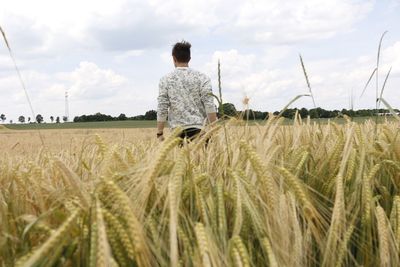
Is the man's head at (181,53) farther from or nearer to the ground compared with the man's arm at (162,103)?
farther from the ground

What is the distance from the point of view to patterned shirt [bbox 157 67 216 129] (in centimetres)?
479

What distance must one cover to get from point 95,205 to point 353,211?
70 cm

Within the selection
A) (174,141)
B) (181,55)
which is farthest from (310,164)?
(181,55)

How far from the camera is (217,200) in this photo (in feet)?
3.52

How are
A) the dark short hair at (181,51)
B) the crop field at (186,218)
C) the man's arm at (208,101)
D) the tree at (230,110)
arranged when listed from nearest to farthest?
the crop field at (186,218)
the tree at (230,110)
the man's arm at (208,101)
the dark short hair at (181,51)

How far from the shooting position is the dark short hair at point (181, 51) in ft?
16.0

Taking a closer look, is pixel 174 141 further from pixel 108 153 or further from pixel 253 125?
pixel 253 125

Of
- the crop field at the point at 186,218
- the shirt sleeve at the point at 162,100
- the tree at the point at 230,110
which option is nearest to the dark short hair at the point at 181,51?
the shirt sleeve at the point at 162,100

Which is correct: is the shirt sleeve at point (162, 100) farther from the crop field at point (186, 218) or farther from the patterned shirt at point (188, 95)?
the crop field at point (186, 218)

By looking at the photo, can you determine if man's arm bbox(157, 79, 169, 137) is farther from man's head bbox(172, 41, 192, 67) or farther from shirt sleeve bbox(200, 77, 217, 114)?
shirt sleeve bbox(200, 77, 217, 114)

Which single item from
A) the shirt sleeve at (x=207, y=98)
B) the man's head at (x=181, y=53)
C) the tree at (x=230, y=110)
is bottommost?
the tree at (x=230, y=110)

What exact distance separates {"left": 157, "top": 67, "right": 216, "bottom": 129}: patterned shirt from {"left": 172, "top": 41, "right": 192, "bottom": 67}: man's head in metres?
0.08

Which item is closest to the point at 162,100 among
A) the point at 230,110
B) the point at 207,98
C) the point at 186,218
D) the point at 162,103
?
the point at 162,103

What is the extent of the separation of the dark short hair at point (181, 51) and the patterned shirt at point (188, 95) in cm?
10
